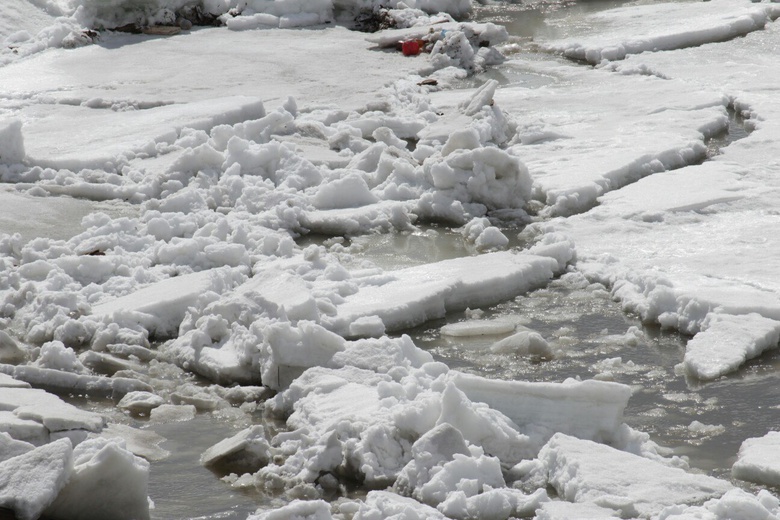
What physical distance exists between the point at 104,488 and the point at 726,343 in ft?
9.57

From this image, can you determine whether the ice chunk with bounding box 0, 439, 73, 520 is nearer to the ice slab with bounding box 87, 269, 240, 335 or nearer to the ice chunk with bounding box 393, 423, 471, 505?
the ice chunk with bounding box 393, 423, 471, 505

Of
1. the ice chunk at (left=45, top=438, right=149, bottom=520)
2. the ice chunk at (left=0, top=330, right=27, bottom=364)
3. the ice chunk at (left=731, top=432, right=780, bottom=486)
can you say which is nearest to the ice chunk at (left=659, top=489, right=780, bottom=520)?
the ice chunk at (left=731, top=432, right=780, bottom=486)

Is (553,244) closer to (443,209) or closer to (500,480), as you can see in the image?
(443,209)

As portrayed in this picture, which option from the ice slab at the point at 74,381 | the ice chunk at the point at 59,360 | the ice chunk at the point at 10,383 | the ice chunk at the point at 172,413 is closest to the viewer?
the ice chunk at the point at 10,383

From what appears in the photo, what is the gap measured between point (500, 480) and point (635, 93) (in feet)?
22.4

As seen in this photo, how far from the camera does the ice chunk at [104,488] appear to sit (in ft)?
11.1

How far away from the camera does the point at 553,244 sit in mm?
6039

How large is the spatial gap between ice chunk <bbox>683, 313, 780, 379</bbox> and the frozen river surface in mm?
17

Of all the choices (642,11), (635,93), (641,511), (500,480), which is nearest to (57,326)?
(500,480)

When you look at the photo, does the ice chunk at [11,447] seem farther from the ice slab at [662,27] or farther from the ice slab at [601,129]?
the ice slab at [662,27]

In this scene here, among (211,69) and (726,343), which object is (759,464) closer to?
(726,343)

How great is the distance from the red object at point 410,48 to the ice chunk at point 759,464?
8.16 metres

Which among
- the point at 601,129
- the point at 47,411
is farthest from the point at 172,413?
the point at 601,129

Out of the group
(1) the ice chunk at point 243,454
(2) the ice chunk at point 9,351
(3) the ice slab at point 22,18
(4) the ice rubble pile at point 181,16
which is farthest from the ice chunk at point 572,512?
(3) the ice slab at point 22,18
